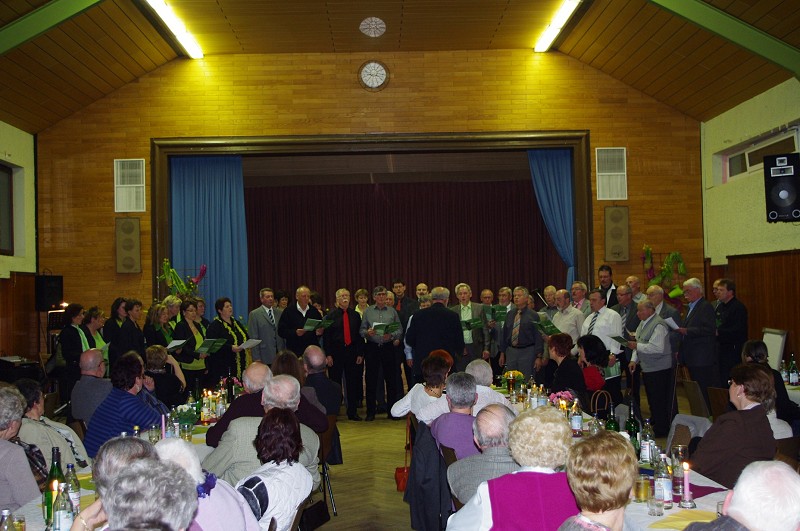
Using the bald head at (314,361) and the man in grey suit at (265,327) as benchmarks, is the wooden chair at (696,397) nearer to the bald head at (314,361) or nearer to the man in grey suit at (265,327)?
the bald head at (314,361)

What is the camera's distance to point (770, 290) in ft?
35.5

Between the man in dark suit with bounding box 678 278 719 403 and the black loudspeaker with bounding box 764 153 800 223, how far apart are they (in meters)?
1.08

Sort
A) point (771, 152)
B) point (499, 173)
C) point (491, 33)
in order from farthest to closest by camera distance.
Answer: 1. point (499, 173)
2. point (491, 33)
3. point (771, 152)

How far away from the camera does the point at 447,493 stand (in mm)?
5074

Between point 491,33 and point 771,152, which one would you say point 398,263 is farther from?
point 771,152

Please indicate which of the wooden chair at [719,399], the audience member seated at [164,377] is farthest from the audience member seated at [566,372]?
the audience member seated at [164,377]

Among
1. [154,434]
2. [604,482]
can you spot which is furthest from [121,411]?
[604,482]

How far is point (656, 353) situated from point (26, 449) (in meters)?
6.44

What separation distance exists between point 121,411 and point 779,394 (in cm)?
465

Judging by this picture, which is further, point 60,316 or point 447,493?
point 60,316

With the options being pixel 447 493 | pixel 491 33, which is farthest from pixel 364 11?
pixel 447 493

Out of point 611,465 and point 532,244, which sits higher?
point 532,244

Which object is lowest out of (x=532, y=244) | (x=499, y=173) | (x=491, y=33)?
(x=532, y=244)

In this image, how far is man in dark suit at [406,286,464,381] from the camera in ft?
32.1
